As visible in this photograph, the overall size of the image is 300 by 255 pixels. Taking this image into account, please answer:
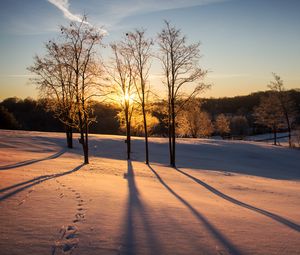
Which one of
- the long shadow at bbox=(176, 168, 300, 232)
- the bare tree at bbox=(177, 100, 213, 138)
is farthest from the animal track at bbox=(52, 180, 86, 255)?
the bare tree at bbox=(177, 100, 213, 138)

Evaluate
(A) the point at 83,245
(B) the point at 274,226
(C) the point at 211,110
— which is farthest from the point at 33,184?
(C) the point at 211,110

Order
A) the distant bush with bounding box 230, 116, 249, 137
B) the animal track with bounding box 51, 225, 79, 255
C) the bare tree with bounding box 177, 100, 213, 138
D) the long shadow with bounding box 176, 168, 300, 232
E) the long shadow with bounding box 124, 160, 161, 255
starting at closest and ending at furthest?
the animal track with bounding box 51, 225, 79, 255 < the long shadow with bounding box 124, 160, 161, 255 < the long shadow with bounding box 176, 168, 300, 232 < the bare tree with bounding box 177, 100, 213, 138 < the distant bush with bounding box 230, 116, 249, 137

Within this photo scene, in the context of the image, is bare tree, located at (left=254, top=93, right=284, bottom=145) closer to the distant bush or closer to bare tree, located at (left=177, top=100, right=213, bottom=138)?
bare tree, located at (left=177, top=100, right=213, bottom=138)

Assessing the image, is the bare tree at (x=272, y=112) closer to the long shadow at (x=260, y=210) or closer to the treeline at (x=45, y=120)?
the long shadow at (x=260, y=210)

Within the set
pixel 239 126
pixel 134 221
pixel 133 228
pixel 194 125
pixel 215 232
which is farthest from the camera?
pixel 239 126

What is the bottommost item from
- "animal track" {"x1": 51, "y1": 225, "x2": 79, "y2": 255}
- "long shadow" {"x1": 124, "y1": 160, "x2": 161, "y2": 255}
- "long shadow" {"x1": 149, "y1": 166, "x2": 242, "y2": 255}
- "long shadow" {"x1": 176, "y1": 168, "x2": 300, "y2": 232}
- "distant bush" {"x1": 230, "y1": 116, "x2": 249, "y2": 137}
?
"long shadow" {"x1": 176, "y1": 168, "x2": 300, "y2": 232}

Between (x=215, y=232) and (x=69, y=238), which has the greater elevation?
(x=69, y=238)

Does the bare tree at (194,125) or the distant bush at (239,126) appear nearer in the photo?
the bare tree at (194,125)

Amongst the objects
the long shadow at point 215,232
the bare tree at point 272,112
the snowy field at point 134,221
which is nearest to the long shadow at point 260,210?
the snowy field at point 134,221

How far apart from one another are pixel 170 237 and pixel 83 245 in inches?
65.0

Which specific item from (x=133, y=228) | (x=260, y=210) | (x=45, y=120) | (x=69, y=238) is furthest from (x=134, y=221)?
(x=45, y=120)

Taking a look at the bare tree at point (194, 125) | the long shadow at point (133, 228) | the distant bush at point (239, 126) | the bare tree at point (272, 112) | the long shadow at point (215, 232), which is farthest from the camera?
the distant bush at point (239, 126)

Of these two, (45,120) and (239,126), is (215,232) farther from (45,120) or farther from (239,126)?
(239,126)

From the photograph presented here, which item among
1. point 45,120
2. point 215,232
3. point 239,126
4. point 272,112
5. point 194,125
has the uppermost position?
point 45,120
